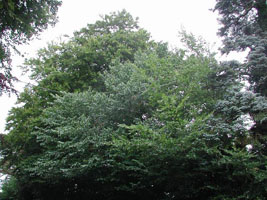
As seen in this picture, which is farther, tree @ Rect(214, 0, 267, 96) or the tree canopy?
tree @ Rect(214, 0, 267, 96)

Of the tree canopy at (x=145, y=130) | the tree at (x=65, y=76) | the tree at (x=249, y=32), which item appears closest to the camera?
the tree canopy at (x=145, y=130)

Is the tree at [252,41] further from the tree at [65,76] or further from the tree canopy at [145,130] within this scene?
the tree at [65,76]

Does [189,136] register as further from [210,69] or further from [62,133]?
[62,133]

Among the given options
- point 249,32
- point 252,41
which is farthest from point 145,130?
point 249,32

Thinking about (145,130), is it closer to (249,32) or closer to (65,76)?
(249,32)

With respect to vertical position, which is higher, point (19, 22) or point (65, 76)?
point (65, 76)

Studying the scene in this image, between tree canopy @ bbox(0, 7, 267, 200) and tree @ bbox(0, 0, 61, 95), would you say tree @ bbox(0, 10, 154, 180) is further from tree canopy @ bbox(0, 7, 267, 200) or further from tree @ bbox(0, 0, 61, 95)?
tree @ bbox(0, 0, 61, 95)

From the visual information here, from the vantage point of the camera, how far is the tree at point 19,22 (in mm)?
5672

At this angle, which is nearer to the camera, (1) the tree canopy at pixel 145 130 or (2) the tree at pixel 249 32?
(1) the tree canopy at pixel 145 130

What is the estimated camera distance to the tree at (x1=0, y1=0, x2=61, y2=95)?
5672 millimetres

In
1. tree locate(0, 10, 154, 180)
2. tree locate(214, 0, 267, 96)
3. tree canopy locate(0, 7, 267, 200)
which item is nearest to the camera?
tree canopy locate(0, 7, 267, 200)

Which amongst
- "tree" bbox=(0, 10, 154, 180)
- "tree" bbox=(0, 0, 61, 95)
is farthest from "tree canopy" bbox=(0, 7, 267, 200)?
"tree" bbox=(0, 0, 61, 95)

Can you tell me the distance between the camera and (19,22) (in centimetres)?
620

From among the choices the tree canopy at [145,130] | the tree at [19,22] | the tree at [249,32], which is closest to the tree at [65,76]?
the tree canopy at [145,130]
